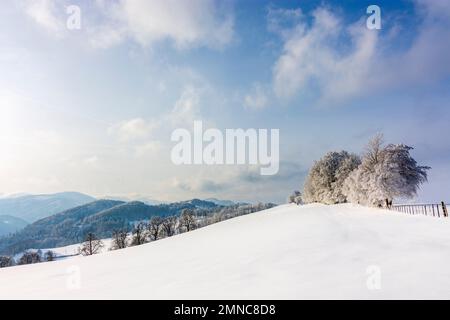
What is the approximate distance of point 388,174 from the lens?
35.3 meters

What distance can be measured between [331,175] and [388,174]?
22.6m

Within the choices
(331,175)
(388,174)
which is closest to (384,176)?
(388,174)

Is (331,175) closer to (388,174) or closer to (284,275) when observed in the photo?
(388,174)

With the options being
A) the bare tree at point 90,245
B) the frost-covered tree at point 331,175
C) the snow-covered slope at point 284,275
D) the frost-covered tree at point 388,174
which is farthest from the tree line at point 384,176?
the bare tree at point 90,245

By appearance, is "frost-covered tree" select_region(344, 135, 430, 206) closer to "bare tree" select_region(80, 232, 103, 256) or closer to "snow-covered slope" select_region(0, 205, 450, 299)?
"snow-covered slope" select_region(0, 205, 450, 299)

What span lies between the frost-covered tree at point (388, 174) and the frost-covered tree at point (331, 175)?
13.4 metres

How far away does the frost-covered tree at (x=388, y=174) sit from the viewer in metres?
35.4

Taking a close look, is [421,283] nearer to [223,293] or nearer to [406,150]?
[223,293]

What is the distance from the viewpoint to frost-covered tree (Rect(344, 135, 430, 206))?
116 ft

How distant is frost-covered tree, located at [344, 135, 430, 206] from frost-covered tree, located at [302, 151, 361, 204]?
44.1 feet

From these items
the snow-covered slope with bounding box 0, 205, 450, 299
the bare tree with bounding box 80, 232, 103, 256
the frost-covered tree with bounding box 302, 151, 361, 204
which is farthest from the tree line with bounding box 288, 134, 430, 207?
the bare tree with bounding box 80, 232, 103, 256

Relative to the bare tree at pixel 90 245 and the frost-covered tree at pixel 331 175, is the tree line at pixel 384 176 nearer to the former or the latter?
the frost-covered tree at pixel 331 175
